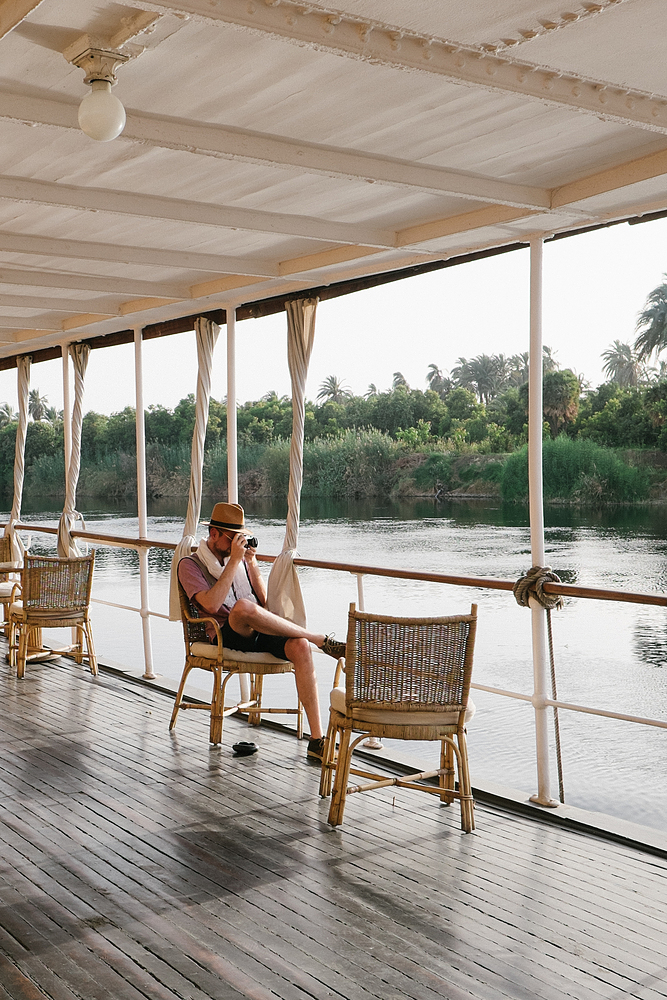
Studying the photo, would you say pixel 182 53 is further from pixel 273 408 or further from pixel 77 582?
pixel 273 408

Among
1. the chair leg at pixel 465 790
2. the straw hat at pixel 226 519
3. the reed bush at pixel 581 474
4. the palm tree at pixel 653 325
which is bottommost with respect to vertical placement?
the chair leg at pixel 465 790

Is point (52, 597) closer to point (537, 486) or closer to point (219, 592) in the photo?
point (219, 592)

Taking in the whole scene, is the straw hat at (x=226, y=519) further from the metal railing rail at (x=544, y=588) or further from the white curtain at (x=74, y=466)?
the white curtain at (x=74, y=466)

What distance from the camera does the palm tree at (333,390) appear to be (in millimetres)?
33219

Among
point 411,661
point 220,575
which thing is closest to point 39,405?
point 220,575

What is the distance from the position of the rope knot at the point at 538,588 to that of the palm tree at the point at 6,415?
1887 cm

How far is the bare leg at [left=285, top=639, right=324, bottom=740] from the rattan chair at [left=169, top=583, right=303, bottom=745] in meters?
0.09

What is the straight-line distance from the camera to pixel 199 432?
6.36 m

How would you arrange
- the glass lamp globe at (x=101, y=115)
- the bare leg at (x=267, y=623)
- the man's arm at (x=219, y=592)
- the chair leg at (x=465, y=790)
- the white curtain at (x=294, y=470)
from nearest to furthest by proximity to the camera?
the glass lamp globe at (x=101, y=115) < the chair leg at (x=465, y=790) < the bare leg at (x=267, y=623) < the man's arm at (x=219, y=592) < the white curtain at (x=294, y=470)

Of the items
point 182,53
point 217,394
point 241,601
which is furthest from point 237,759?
point 217,394

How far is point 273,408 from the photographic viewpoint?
24.9 m

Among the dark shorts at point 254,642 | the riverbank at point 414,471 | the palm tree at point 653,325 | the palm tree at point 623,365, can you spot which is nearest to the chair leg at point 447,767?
the dark shorts at point 254,642

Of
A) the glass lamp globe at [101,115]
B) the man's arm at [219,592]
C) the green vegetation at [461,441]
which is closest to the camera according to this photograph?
the glass lamp globe at [101,115]

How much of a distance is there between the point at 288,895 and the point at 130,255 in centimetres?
310
